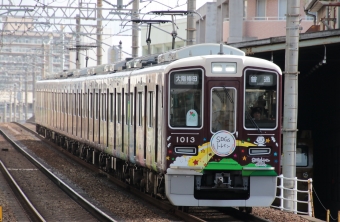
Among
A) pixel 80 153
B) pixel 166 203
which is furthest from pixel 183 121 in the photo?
pixel 80 153

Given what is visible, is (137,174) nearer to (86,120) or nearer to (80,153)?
(86,120)

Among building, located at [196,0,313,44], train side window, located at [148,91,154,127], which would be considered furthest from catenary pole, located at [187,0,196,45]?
building, located at [196,0,313,44]

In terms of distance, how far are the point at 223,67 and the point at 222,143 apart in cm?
112

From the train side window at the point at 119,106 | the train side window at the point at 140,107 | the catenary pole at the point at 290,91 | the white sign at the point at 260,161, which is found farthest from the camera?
the train side window at the point at 119,106

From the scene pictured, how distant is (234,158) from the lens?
1149 cm

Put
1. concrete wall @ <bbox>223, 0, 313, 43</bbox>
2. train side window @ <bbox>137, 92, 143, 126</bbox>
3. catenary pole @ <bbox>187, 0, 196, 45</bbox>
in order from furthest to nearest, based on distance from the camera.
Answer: concrete wall @ <bbox>223, 0, 313, 43</bbox> < catenary pole @ <bbox>187, 0, 196, 45</bbox> < train side window @ <bbox>137, 92, 143, 126</bbox>

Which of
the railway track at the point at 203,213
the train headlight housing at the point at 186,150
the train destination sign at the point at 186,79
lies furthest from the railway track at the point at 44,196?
the train destination sign at the point at 186,79

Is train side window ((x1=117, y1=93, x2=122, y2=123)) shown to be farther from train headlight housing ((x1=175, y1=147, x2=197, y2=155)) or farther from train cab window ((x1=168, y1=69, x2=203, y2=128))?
train headlight housing ((x1=175, y1=147, x2=197, y2=155))

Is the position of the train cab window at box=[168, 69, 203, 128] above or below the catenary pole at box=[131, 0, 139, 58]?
below

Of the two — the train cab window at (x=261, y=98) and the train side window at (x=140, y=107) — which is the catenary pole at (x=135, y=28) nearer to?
the train side window at (x=140, y=107)

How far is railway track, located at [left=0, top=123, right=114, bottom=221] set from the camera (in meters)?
12.8

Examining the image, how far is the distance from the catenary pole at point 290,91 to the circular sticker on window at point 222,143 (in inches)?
72.9

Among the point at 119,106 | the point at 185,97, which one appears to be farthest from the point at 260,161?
the point at 119,106

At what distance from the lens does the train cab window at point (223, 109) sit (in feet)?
37.8
